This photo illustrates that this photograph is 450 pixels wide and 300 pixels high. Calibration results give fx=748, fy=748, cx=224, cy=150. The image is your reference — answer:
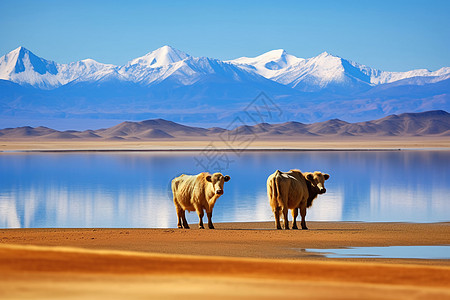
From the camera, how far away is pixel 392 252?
1253 centimetres

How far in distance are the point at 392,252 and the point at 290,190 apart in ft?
13.8

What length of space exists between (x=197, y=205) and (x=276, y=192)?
5.80 ft

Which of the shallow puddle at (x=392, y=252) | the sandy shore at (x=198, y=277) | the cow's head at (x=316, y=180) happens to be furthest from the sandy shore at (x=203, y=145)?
the sandy shore at (x=198, y=277)

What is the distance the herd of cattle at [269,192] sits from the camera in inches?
633

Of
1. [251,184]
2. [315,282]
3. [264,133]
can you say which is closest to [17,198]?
[251,184]

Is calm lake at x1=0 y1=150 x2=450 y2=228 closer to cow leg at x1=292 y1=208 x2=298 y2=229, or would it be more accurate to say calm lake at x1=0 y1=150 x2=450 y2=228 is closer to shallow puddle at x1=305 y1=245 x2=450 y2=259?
cow leg at x1=292 y1=208 x2=298 y2=229

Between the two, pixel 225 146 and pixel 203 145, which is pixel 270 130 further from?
pixel 225 146

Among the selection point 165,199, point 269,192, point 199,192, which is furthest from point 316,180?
point 165,199

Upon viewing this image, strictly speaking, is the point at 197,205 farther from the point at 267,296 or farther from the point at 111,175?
the point at 111,175

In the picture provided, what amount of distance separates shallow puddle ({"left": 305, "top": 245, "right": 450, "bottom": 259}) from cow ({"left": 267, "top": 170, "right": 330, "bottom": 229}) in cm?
339

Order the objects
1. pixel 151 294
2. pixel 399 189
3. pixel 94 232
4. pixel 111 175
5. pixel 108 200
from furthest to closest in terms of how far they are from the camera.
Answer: pixel 111 175 → pixel 399 189 → pixel 108 200 → pixel 94 232 → pixel 151 294

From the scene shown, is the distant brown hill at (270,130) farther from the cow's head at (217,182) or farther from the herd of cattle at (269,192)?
the cow's head at (217,182)

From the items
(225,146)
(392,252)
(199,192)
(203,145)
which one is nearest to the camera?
(392,252)

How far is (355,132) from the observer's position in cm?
15550
